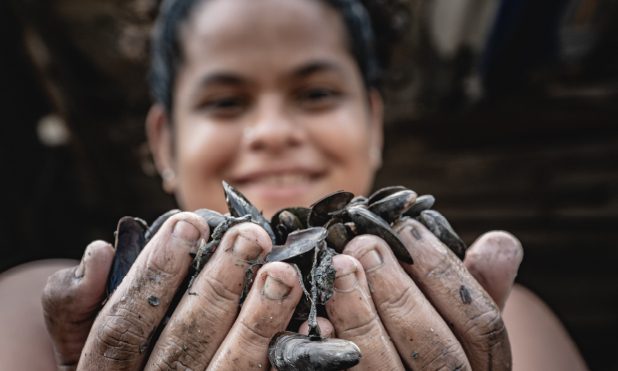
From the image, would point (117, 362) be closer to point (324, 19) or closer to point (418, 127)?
point (324, 19)

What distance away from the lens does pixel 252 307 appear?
786 millimetres

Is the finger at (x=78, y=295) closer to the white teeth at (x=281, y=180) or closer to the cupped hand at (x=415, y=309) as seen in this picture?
the cupped hand at (x=415, y=309)

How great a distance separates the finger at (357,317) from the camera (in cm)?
82

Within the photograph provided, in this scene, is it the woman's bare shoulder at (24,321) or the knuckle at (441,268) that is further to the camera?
the woman's bare shoulder at (24,321)

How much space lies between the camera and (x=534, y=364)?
1276 mm

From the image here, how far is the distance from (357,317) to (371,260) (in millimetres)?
101

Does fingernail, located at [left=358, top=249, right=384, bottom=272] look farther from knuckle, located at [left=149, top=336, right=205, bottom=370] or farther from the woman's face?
the woman's face

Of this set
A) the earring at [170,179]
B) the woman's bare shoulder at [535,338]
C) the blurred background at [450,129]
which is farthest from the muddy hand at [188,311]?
the blurred background at [450,129]

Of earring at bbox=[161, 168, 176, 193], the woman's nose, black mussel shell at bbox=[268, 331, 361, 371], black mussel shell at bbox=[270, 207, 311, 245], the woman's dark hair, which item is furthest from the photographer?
earring at bbox=[161, 168, 176, 193]

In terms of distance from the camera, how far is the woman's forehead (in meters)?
1.53

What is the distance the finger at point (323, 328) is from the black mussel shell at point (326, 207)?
0.59 feet

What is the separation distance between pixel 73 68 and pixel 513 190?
253 cm

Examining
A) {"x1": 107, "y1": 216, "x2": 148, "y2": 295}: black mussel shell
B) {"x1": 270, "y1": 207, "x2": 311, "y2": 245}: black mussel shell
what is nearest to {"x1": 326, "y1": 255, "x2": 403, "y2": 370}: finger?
{"x1": 270, "y1": 207, "x2": 311, "y2": 245}: black mussel shell

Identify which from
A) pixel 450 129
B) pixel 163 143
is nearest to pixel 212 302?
pixel 163 143
